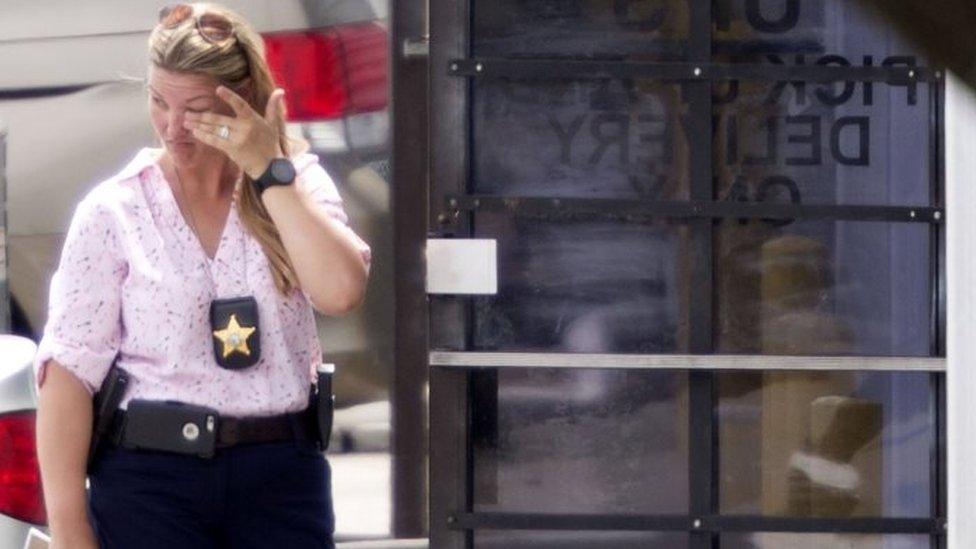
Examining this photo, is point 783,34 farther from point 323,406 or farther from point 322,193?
point 323,406

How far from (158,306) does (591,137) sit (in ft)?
4.14

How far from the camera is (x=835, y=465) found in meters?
3.69

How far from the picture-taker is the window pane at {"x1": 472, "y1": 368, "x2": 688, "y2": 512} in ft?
12.1

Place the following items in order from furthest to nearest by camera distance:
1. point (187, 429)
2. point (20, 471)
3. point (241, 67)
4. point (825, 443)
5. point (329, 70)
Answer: point (329, 70) → point (825, 443) → point (20, 471) → point (241, 67) → point (187, 429)

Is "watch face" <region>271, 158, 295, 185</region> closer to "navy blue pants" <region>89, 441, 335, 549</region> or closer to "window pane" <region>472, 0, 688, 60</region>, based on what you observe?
"navy blue pants" <region>89, 441, 335, 549</region>

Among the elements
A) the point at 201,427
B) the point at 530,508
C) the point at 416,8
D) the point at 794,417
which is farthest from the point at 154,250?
the point at 416,8

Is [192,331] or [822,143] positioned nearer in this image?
[192,331]

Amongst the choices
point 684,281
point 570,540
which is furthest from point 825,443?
point 570,540

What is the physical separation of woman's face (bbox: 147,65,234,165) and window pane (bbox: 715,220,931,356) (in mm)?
1347

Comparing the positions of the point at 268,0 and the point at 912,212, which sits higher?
the point at 268,0

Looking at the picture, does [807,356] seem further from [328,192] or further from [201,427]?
[201,427]

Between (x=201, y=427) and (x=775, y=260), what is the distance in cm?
152

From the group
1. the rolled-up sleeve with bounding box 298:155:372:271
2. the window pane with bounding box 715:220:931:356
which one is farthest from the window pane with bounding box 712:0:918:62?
the rolled-up sleeve with bounding box 298:155:372:271

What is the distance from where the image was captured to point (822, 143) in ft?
11.8
